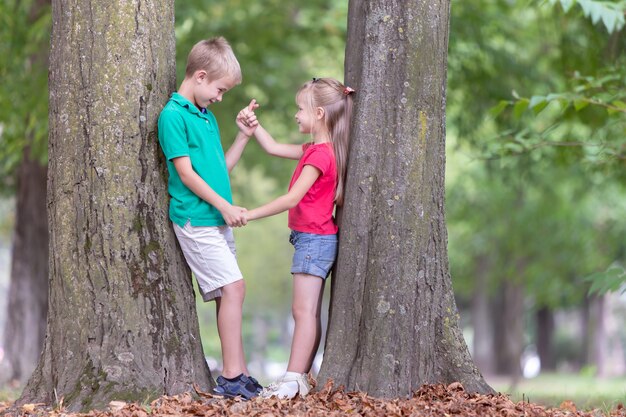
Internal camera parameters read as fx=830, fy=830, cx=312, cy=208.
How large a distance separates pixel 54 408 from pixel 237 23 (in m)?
7.69

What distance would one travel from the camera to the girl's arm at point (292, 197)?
184 inches

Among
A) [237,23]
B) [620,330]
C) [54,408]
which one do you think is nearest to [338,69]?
[237,23]

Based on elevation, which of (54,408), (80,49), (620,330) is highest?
(80,49)

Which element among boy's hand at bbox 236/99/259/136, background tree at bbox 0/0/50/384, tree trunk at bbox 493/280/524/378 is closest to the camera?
boy's hand at bbox 236/99/259/136

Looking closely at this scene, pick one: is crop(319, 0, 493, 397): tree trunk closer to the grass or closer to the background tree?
the grass

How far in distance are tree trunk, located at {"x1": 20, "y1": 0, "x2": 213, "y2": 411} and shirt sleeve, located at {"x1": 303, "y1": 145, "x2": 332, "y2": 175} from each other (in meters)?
0.86

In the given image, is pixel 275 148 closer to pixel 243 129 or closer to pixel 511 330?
pixel 243 129

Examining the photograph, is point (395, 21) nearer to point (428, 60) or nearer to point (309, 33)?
point (428, 60)

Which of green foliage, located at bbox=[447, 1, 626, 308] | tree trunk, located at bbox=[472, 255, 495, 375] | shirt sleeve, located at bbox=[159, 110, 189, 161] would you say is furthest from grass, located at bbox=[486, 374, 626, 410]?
tree trunk, located at bbox=[472, 255, 495, 375]

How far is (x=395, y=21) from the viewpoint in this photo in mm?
4746

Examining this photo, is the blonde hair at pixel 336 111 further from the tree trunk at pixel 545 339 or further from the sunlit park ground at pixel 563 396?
the tree trunk at pixel 545 339

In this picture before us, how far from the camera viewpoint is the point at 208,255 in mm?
4711

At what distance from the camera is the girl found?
481 cm

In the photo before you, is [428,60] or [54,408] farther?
[428,60]
